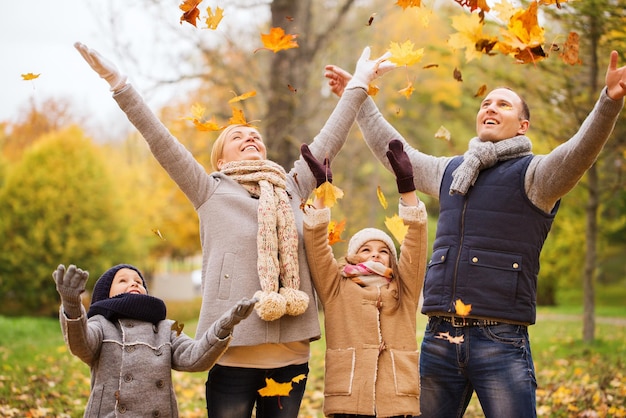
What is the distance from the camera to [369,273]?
10.6ft

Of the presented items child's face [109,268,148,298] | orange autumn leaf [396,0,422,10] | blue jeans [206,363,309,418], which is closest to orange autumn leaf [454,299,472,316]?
blue jeans [206,363,309,418]

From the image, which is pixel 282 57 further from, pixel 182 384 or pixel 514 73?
pixel 182 384

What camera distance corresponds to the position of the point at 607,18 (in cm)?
589

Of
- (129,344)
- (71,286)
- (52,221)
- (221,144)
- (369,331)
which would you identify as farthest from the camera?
(52,221)

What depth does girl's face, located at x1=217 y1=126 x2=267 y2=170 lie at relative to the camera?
3282 millimetres

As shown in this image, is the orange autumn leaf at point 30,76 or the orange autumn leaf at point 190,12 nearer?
the orange autumn leaf at point 30,76

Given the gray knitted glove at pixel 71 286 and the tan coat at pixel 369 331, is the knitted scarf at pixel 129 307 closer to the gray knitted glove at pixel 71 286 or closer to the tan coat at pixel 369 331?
the gray knitted glove at pixel 71 286

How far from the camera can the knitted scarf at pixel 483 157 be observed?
3.03 meters

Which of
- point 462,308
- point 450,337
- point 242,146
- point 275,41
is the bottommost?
point 450,337

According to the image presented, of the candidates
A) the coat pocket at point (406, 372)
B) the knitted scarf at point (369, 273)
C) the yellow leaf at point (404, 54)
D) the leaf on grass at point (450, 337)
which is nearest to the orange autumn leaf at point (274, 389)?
the coat pocket at point (406, 372)

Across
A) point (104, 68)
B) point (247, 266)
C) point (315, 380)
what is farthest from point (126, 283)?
point (315, 380)

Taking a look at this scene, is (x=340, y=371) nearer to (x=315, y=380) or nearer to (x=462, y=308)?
(x=462, y=308)

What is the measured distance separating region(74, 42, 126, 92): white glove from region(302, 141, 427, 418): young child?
34.4 inches

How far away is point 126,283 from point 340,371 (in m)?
1.06
